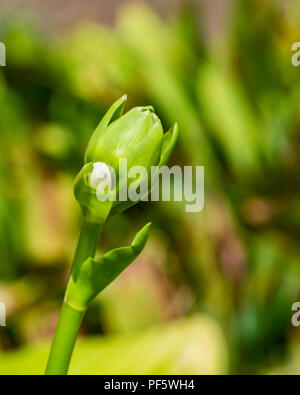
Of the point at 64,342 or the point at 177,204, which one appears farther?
the point at 177,204

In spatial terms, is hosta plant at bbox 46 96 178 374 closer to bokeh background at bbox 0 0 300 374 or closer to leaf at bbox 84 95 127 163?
leaf at bbox 84 95 127 163

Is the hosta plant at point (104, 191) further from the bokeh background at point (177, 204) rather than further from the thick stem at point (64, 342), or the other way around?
the bokeh background at point (177, 204)

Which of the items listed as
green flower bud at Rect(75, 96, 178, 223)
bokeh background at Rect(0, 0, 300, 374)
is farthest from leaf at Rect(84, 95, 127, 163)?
bokeh background at Rect(0, 0, 300, 374)

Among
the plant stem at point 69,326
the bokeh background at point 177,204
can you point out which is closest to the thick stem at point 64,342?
the plant stem at point 69,326

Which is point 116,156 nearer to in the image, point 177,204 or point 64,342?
point 64,342

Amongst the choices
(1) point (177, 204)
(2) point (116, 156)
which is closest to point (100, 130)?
(2) point (116, 156)
